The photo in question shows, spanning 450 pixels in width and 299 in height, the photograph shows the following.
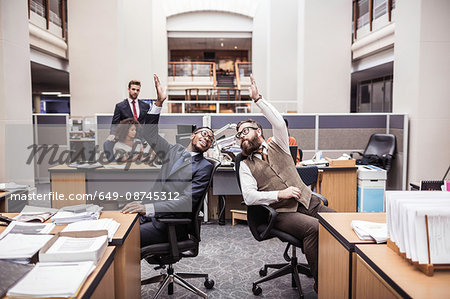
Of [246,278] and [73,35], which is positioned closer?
[246,278]

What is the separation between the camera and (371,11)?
8773 millimetres

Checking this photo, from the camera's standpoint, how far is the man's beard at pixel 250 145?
2311 millimetres

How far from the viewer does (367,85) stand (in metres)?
12.9

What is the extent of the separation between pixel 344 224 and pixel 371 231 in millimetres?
213

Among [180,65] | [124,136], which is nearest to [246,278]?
[124,136]

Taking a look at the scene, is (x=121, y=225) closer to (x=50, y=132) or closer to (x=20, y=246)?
(x=20, y=246)

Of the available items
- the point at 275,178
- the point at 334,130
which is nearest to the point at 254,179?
the point at 275,178

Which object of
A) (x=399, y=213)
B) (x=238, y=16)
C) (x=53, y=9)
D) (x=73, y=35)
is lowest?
(x=399, y=213)

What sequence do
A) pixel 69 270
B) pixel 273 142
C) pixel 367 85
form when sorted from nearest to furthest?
pixel 69 270
pixel 273 142
pixel 367 85

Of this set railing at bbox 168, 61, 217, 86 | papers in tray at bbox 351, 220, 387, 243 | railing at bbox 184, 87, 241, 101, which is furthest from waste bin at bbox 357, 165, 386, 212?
railing at bbox 168, 61, 217, 86

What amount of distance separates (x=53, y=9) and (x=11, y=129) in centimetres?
700

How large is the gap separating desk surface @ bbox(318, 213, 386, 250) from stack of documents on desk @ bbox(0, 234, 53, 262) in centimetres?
121

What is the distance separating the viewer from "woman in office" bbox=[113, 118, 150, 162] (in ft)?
11.6

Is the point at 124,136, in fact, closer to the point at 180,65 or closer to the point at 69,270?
the point at 69,270
